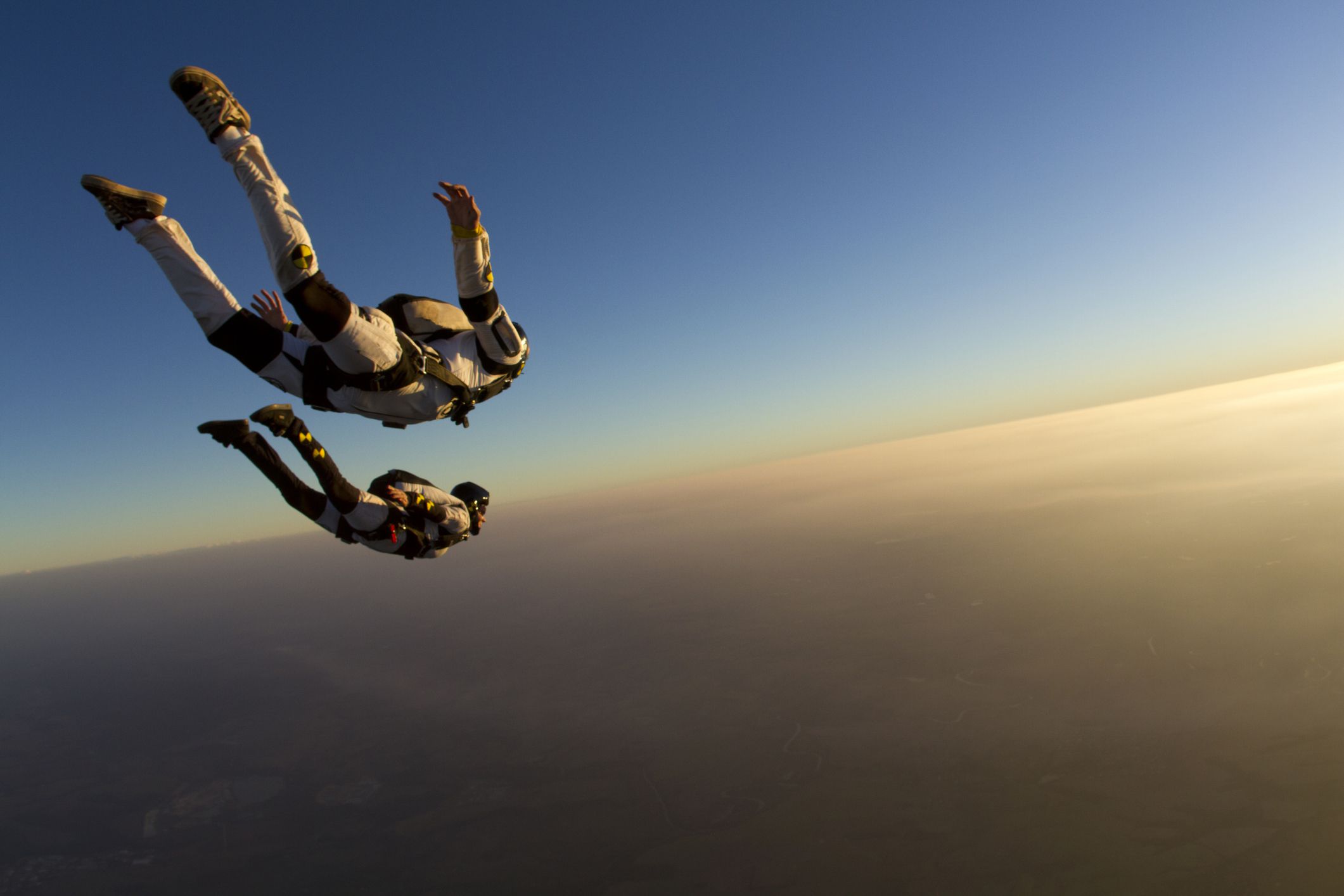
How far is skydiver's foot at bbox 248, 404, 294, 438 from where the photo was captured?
3422 mm

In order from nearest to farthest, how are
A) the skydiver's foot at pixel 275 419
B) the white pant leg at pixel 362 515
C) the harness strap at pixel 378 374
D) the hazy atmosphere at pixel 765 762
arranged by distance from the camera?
the harness strap at pixel 378 374 → the skydiver's foot at pixel 275 419 → the white pant leg at pixel 362 515 → the hazy atmosphere at pixel 765 762

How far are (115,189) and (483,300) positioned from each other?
164 cm

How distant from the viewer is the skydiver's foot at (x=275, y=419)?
3422 millimetres

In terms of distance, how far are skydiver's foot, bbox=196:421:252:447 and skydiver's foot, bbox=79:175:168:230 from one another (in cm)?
112

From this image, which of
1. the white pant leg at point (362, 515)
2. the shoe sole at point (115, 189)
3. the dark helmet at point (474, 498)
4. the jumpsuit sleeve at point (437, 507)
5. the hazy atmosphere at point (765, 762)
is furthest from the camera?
the hazy atmosphere at point (765, 762)

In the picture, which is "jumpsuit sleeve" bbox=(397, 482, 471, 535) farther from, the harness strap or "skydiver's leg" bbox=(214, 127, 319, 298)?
"skydiver's leg" bbox=(214, 127, 319, 298)

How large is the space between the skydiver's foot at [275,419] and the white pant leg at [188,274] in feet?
1.72

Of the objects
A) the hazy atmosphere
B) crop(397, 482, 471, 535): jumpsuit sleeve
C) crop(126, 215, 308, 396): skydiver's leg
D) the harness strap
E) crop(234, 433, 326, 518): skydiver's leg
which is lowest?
the hazy atmosphere

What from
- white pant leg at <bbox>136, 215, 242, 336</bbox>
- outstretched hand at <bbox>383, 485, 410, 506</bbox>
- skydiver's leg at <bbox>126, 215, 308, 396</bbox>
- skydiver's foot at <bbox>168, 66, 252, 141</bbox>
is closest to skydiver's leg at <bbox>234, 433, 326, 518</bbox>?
outstretched hand at <bbox>383, 485, 410, 506</bbox>

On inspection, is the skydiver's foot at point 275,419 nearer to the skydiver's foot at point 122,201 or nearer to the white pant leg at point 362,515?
the white pant leg at point 362,515

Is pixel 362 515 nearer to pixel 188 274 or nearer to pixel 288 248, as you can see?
pixel 188 274

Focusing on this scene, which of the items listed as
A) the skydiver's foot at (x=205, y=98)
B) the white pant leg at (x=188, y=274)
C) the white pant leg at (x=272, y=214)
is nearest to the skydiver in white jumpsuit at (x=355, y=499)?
the white pant leg at (x=188, y=274)

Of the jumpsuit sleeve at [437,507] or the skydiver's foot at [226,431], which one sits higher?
the skydiver's foot at [226,431]

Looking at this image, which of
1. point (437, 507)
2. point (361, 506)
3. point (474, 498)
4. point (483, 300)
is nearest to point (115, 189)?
point (483, 300)
